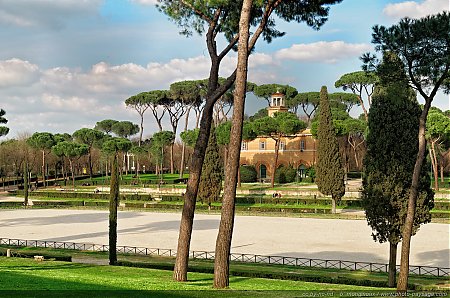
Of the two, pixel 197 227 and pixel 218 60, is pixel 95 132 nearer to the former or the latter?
pixel 197 227

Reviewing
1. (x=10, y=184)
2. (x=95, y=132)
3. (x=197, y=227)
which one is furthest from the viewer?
(x=95, y=132)

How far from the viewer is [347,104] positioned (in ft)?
240

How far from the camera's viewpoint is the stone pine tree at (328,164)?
37.6 meters

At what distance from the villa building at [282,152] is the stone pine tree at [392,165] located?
1877 inches

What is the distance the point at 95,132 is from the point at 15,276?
6815cm

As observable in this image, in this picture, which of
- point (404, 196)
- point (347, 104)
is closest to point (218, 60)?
point (404, 196)

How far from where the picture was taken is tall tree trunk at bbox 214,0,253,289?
10.6 metres

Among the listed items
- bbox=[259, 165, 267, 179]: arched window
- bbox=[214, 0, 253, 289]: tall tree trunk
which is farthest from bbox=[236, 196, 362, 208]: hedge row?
bbox=[214, 0, 253, 289]: tall tree trunk

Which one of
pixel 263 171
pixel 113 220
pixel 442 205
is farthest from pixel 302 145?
pixel 113 220

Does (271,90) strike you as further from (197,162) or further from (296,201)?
(197,162)

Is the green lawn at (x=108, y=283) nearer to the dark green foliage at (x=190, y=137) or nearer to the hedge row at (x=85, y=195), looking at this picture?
the hedge row at (x=85, y=195)

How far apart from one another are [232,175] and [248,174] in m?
53.0

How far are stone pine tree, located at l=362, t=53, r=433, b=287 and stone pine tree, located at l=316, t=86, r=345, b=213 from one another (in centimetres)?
2227

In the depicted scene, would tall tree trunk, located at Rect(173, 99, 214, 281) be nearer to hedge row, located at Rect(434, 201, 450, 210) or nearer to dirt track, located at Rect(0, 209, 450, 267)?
dirt track, located at Rect(0, 209, 450, 267)
